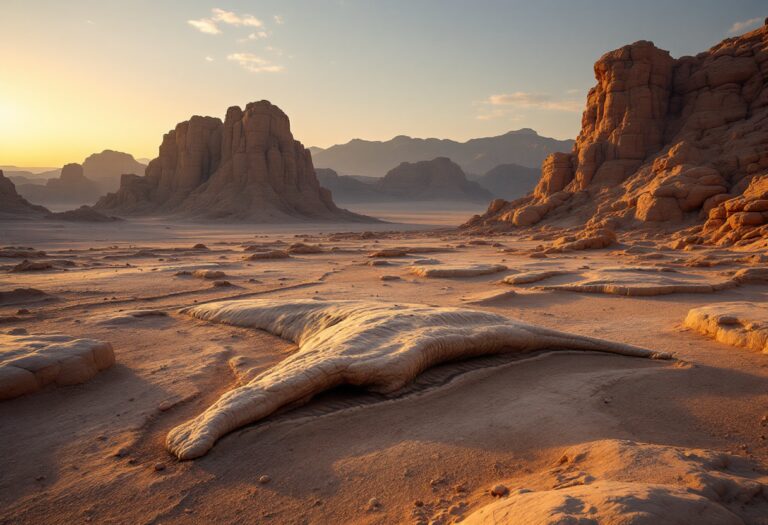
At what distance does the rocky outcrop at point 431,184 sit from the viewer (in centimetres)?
10738

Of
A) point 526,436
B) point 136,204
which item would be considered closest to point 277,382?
point 526,436

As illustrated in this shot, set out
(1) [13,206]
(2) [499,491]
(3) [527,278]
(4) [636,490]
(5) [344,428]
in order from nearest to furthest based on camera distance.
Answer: (4) [636,490] < (2) [499,491] < (5) [344,428] < (3) [527,278] < (1) [13,206]

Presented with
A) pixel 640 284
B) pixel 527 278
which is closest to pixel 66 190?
pixel 527 278

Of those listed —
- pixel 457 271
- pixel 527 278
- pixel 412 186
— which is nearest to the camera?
pixel 527 278

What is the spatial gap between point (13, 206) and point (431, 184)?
80879mm

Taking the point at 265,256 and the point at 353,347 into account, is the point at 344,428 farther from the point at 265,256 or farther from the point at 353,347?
the point at 265,256

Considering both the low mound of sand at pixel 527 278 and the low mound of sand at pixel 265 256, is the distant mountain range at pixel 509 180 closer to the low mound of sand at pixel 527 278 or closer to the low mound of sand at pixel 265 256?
the low mound of sand at pixel 265 256

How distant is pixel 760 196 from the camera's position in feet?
57.9

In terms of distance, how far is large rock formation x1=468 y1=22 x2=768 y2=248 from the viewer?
23.0 m

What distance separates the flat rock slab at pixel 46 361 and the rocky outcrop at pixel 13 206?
43803 mm

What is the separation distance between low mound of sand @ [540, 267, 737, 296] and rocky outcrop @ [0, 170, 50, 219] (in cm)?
Answer: 4533

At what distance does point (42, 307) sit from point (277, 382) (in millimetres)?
6327

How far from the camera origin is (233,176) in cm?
5047

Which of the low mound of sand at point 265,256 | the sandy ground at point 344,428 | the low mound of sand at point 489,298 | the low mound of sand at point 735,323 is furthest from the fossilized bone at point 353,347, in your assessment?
the low mound of sand at point 265,256
